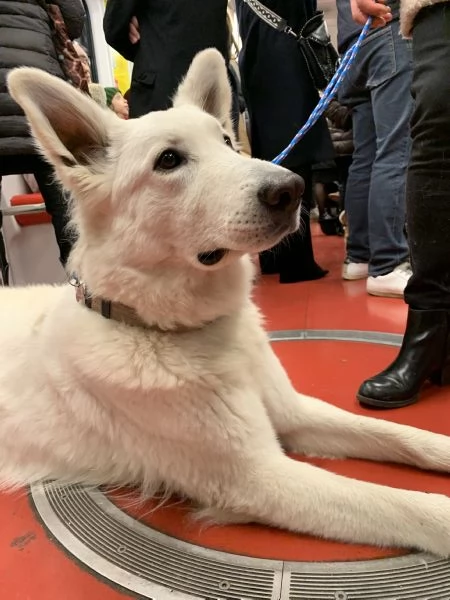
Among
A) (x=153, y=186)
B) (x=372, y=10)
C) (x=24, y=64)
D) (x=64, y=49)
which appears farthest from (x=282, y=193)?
(x=64, y=49)

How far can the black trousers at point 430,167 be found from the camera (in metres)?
1.73

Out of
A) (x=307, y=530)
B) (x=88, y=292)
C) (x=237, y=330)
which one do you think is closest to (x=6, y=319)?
(x=88, y=292)

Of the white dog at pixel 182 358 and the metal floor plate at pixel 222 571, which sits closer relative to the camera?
the metal floor plate at pixel 222 571

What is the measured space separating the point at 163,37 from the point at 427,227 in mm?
2038

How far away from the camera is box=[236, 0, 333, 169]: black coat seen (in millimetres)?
3705

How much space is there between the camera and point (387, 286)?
10.7ft

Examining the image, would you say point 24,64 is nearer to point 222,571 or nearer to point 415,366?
point 415,366

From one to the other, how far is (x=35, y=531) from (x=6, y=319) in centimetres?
79

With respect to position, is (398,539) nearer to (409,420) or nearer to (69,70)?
(409,420)

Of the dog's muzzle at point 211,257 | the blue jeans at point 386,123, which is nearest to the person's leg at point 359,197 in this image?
the blue jeans at point 386,123

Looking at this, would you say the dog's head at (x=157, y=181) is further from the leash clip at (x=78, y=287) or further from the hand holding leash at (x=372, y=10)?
the hand holding leash at (x=372, y=10)

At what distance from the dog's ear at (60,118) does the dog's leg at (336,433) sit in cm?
82

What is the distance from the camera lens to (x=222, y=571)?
1192 millimetres

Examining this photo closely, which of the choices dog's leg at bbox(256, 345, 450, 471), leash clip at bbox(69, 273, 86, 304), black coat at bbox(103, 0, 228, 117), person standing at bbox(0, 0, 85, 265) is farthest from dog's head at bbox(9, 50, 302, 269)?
black coat at bbox(103, 0, 228, 117)
